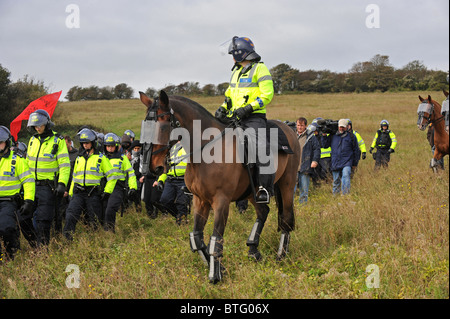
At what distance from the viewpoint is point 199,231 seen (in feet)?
18.6

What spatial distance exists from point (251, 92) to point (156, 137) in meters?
1.82

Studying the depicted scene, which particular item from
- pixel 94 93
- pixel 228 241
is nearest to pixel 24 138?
pixel 228 241

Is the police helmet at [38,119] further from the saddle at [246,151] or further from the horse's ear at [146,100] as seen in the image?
the saddle at [246,151]

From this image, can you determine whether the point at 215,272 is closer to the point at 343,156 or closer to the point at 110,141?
the point at 110,141

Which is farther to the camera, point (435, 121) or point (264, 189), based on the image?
point (435, 121)

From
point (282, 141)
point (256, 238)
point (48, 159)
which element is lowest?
point (256, 238)

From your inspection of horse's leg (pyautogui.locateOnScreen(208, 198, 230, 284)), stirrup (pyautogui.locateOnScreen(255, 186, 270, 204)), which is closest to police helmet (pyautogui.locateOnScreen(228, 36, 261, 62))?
stirrup (pyautogui.locateOnScreen(255, 186, 270, 204))

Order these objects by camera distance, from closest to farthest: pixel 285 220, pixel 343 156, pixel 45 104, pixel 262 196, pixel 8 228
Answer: pixel 262 196 → pixel 8 228 → pixel 285 220 → pixel 45 104 → pixel 343 156

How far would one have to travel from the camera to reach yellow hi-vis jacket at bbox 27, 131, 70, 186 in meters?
7.79

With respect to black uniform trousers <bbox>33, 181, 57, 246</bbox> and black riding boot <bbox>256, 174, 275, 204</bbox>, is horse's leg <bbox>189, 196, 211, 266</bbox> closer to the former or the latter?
black riding boot <bbox>256, 174, 275, 204</bbox>

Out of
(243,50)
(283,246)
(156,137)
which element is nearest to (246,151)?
(156,137)

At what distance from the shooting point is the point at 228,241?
720 cm
